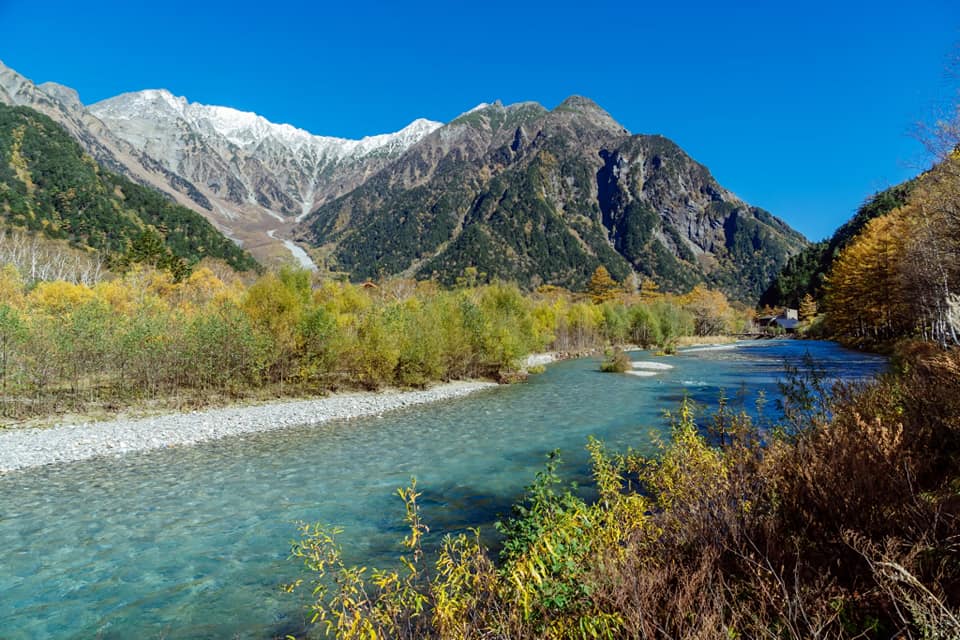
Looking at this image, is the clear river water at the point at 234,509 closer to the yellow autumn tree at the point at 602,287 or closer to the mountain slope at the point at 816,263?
the mountain slope at the point at 816,263

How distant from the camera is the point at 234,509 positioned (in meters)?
11.9

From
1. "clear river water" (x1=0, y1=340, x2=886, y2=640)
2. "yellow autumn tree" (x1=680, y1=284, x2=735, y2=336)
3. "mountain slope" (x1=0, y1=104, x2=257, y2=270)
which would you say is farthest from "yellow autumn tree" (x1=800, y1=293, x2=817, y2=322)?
"mountain slope" (x1=0, y1=104, x2=257, y2=270)

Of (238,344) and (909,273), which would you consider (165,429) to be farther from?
(909,273)

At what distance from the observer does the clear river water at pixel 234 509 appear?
771 centimetres

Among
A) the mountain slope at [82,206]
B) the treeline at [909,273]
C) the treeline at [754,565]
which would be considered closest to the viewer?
the treeline at [754,565]

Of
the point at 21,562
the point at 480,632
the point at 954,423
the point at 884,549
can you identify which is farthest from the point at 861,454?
the point at 21,562

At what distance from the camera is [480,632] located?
320 centimetres

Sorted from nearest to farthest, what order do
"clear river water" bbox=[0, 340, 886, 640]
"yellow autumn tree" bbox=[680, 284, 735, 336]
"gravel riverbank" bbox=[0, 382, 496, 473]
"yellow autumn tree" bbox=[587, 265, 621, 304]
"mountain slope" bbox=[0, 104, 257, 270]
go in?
1. "clear river water" bbox=[0, 340, 886, 640]
2. "gravel riverbank" bbox=[0, 382, 496, 473]
3. "mountain slope" bbox=[0, 104, 257, 270]
4. "yellow autumn tree" bbox=[680, 284, 735, 336]
5. "yellow autumn tree" bbox=[587, 265, 621, 304]

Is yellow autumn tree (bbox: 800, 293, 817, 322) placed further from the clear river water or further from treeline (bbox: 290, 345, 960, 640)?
treeline (bbox: 290, 345, 960, 640)

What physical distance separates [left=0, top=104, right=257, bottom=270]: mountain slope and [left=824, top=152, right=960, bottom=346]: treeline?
80971mm

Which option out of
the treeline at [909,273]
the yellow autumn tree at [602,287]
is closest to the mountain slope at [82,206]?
the treeline at [909,273]

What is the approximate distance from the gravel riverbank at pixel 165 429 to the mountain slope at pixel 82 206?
5777 cm

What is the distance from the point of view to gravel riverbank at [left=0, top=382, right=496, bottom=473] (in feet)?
53.9

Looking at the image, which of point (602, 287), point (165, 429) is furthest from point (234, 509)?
point (602, 287)
